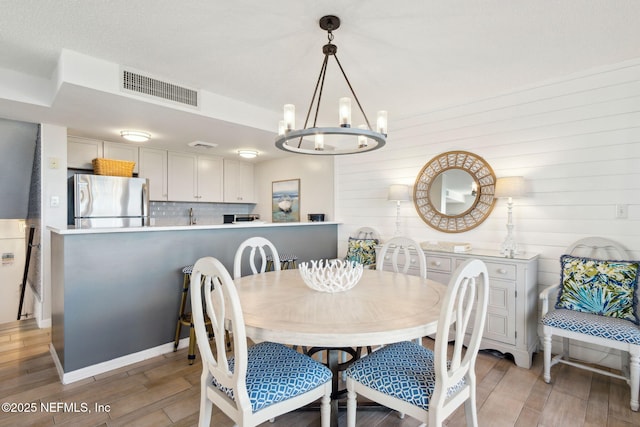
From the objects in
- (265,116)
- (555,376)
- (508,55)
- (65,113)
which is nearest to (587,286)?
(555,376)

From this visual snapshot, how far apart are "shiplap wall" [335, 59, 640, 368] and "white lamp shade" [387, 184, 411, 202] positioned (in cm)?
34

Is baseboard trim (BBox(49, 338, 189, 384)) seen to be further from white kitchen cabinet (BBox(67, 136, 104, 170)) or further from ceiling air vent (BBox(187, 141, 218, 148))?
ceiling air vent (BBox(187, 141, 218, 148))

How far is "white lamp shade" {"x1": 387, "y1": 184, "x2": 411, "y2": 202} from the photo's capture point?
3.60m

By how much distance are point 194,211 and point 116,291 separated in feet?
10.0

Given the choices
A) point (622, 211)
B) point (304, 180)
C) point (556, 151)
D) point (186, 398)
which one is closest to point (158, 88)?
point (186, 398)

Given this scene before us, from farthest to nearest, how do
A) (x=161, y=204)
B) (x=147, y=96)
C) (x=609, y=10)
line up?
(x=161, y=204) → (x=147, y=96) → (x=609, y=10)

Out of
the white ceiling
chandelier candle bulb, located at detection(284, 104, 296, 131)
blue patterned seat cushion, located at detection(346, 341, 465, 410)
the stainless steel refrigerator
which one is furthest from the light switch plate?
the stainless steel refrigerator

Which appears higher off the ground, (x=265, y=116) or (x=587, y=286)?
(x=265, y=116)

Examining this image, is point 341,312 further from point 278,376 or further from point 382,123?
point 382,123

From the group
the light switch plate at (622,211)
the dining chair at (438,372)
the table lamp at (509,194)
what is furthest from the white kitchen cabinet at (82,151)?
the light switch plate at (622,211)

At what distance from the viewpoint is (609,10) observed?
190cm

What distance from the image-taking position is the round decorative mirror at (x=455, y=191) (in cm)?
Result: 322

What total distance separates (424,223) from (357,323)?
8.42ft

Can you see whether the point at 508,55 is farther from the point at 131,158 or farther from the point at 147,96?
the point at 131,158
